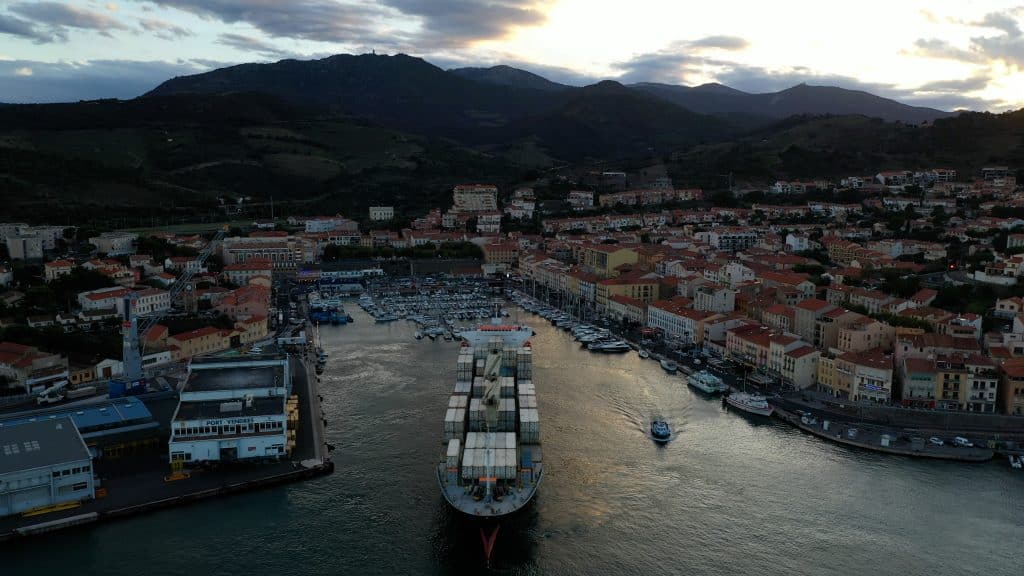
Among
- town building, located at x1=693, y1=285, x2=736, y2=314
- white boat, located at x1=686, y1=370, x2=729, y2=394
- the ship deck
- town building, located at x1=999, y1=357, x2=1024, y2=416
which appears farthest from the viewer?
town building, located at x1=693, y1=285, x2=736, y2=314

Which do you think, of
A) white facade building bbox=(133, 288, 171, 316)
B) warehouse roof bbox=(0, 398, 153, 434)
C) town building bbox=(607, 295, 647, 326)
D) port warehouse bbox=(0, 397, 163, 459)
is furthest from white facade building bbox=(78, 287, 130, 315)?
town building bbox=(607, 295, 647, 326)

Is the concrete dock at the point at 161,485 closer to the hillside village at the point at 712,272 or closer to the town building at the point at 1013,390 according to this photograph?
the hillside village at the point at 712,272

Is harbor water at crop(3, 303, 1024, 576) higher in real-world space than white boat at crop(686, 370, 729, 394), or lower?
lower

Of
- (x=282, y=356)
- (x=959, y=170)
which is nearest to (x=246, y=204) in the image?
(x=282, y=356)

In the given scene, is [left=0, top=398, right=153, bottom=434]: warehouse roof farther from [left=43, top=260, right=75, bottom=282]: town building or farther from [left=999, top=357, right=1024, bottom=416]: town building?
[left=999, top=357, right=1024, bottom=416]: town building

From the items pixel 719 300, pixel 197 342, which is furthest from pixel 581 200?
pixel 197 342

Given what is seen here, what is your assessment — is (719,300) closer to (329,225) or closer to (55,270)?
(55,270)

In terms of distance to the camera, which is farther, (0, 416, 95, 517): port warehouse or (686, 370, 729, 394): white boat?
(686, 370, 729, 394): white boat
